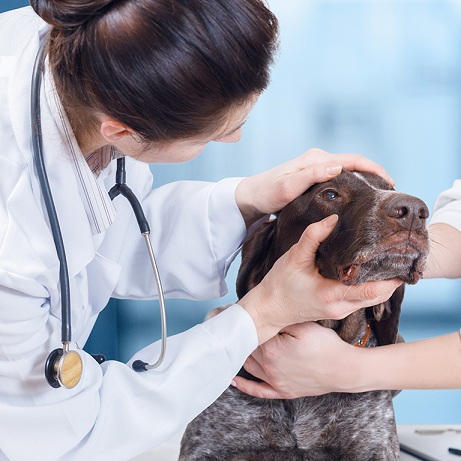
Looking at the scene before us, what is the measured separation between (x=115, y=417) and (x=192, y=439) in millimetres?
564

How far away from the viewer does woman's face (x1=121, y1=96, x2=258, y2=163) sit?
139 cm

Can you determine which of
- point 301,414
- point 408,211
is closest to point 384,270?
point 408,211

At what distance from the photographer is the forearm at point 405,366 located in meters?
1.78

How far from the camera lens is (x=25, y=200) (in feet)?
4.36

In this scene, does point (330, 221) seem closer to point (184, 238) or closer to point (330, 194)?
point (330, 194)

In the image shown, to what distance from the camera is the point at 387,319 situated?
6.36ft

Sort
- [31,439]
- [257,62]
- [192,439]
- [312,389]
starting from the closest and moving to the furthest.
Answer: [257,62]
[31,439]
[312,389]
[192,439]

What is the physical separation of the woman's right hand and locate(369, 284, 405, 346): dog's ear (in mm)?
275

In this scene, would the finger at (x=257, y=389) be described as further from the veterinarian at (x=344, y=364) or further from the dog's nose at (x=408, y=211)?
the dog's nose at (x=408, y=211)

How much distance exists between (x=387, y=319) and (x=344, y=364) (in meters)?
0.23

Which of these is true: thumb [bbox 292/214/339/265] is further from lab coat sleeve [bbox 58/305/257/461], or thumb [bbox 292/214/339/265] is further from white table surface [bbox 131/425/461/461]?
white table surface [bbox 131/425/461/461]

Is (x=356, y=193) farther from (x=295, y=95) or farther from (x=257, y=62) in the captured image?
(x=295, y=95)

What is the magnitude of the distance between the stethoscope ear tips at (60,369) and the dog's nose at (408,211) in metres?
0.67

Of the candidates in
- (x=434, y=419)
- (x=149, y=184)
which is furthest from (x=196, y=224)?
(x=434, y=419)
